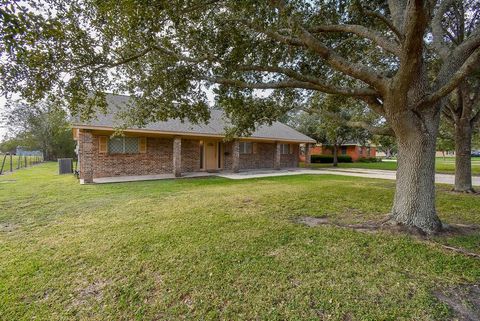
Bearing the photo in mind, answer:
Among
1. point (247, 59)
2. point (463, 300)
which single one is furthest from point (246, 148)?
point (463, 300)

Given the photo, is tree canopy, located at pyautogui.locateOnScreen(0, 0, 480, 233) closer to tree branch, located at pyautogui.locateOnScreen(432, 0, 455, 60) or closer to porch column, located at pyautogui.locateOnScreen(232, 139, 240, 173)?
tree branch, located at pyautogui.locateOnScreen(432, 0, 455, 60)

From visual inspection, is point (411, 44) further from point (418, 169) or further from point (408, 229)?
point (408, 229)

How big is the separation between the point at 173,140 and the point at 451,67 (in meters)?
11.8

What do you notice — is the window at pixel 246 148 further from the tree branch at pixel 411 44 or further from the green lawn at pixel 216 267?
the tree branch at pixel 411 44

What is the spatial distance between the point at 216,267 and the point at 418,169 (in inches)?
154

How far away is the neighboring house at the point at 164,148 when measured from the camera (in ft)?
35.8

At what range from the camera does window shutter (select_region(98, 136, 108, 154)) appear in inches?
465

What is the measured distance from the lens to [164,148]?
13.8 metres

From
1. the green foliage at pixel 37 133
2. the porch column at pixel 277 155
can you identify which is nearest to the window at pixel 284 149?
the porch column at pixel 277 155

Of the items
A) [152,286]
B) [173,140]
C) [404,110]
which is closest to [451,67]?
[404,110]

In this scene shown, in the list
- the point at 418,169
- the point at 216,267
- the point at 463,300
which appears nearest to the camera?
the point at 463,300

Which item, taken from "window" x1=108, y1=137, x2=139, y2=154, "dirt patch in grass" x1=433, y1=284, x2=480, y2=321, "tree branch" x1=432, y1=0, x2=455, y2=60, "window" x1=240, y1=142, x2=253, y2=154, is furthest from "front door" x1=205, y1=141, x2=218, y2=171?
"dirt patch in grass" x1=433, y1=284, x2=480, y2=321

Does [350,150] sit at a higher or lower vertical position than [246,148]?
higher

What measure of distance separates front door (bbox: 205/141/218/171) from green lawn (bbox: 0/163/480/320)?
9.94 meters
